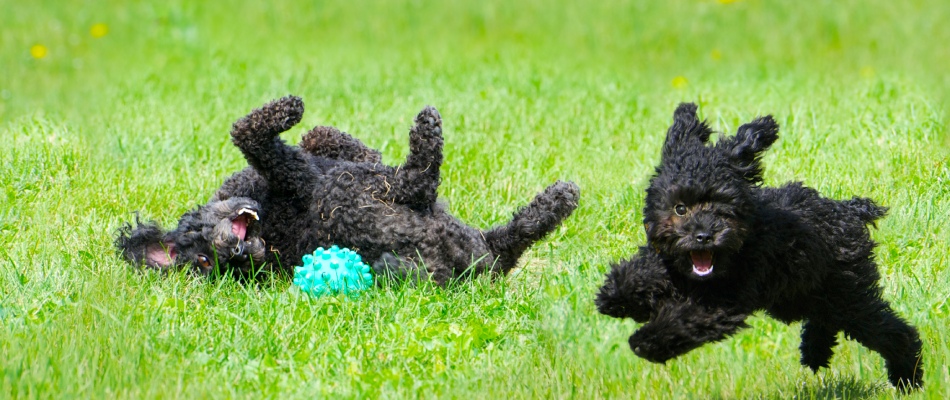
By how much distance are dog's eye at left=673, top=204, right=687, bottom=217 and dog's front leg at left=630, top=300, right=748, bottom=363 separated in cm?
37

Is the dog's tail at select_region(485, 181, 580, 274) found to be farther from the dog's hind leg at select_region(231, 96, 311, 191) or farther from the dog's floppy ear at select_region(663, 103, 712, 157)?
the dog's floppy ear at select_region(663, 103, 712, 157)

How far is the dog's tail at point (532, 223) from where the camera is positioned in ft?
19.6

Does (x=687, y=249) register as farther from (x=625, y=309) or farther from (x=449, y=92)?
(x=449, y=92)

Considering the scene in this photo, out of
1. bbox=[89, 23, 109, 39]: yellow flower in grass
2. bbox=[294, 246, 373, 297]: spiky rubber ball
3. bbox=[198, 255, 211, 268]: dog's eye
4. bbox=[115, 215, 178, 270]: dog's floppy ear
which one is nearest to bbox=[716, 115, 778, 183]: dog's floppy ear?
bbox=[294, 246, 373, 297]: spiky rubber ball

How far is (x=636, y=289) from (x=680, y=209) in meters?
0.42

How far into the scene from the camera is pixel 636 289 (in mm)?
4457

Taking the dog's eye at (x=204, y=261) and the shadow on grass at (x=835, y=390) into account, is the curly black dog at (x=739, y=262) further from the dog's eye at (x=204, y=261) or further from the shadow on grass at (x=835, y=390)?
the dog's eye at (x=204, y=261)

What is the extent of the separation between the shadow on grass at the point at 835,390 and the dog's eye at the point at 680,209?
935mm

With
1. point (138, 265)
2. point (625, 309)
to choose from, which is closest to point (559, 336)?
point (625, 309)

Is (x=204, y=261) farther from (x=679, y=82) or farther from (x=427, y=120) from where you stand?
(x=679, y=82)

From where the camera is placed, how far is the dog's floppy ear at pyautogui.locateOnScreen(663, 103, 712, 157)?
448 cm

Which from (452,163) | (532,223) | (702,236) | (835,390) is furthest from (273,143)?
(835,390)

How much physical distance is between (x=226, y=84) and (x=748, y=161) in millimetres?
6900

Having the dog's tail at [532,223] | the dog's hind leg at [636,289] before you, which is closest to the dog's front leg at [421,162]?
the dog's tail at [532,223]
